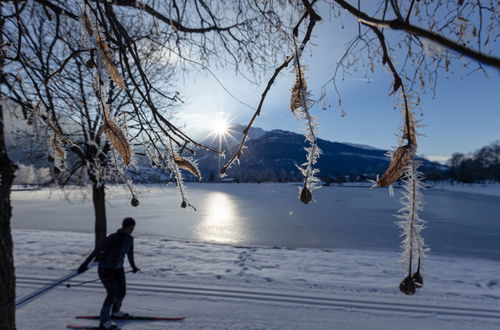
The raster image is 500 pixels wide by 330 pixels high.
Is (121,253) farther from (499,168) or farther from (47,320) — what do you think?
(499,168)

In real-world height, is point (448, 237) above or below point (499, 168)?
below

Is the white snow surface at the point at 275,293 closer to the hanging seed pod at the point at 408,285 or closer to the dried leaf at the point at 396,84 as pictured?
the hanging seed pod at the point at 408,285

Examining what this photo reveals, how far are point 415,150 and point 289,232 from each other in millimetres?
17007

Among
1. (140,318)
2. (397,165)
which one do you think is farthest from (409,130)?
(140,318)

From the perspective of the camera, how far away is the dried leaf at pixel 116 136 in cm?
56

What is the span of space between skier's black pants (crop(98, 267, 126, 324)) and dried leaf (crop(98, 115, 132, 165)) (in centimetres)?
599

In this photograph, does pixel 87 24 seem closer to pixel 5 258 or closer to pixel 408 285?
pixel 408 285

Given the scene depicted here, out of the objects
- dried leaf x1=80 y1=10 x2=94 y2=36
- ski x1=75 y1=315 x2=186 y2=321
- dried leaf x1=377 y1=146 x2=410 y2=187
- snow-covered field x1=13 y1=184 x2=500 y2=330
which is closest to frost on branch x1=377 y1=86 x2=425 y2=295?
dried leaf x1=377 y1=146 x2=410 y2=187

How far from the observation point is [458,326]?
224 inches

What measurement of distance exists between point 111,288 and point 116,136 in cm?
604

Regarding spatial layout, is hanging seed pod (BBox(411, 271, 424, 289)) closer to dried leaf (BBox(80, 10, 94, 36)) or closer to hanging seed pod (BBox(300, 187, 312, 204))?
hanging seed pod (BBox(300, 187, 312, 204))

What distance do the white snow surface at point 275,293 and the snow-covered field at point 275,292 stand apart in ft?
0.07

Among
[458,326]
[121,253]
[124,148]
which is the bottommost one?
[458,326]

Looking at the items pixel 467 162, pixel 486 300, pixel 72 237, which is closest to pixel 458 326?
pixel 486 300
